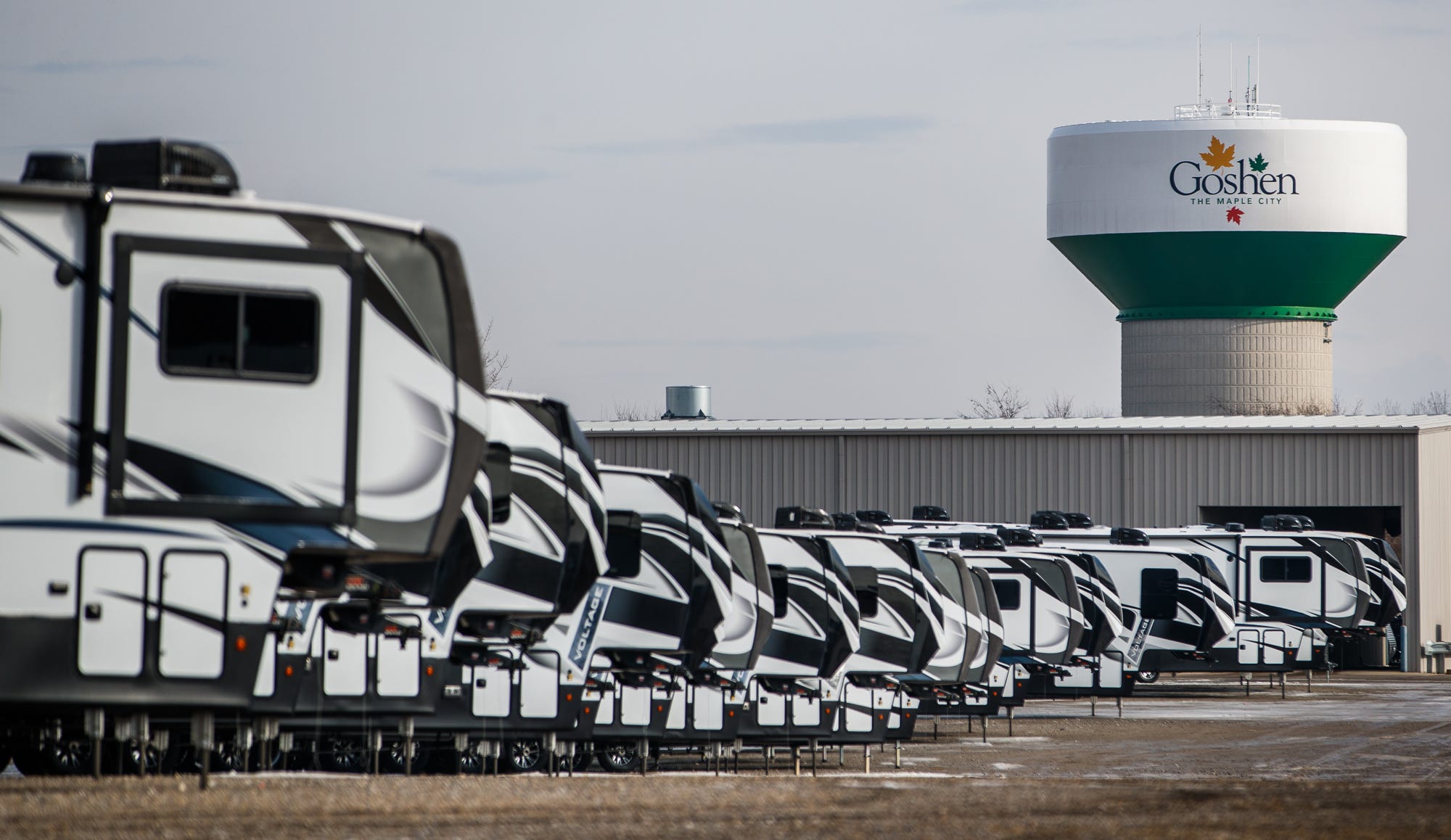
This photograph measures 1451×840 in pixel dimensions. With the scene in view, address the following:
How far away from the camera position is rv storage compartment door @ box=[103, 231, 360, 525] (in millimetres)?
11055

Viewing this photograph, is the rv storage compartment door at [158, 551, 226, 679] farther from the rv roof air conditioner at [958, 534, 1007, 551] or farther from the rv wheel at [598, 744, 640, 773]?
the rv roof air conditioner at [958, 534, 1007, 551]

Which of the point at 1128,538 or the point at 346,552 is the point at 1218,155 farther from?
the point at 346,552

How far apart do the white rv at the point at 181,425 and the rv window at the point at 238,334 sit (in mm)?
11

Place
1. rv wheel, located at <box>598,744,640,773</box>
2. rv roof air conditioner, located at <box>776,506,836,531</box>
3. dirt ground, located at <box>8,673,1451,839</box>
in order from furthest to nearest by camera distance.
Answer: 1. rv roof air conditioner, located at <box>776,506,836,531</box>
2. rv wheel, located at <box>598,744,640,773</box>
3. dirt ground, located at <box>8,673,1451,839</box>

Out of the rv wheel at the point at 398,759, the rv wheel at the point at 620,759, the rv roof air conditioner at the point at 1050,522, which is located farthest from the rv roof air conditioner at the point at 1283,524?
the rv wheel at the point at 398,759

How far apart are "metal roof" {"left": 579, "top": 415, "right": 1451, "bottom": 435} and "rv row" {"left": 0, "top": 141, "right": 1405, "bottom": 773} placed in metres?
18.3

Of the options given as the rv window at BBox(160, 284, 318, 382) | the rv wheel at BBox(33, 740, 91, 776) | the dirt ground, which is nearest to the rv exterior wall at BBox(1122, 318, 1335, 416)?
the dirt ground

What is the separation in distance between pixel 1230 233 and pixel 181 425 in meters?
48.9

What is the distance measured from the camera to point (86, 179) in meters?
Answer: 11.6

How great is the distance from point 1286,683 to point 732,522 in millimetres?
21189

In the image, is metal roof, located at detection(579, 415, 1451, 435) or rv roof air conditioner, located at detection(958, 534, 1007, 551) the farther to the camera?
metal roof, located at detection(579, 415, 1451, 435)

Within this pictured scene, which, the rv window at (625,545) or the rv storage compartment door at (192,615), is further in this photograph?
the rv window at (625,545)

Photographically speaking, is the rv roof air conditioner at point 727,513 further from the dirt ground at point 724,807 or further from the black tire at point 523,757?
→ the dirt ground at point 724,807

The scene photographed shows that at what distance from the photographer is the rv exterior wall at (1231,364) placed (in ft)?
193
